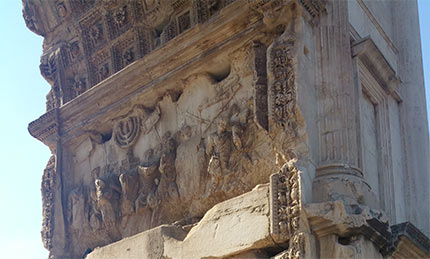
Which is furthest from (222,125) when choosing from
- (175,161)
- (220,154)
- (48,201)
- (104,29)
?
(48,201)

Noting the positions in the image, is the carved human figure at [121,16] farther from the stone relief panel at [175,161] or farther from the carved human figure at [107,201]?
the carved human figure at [107,201]

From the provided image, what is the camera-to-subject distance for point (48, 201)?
1202 centimetres

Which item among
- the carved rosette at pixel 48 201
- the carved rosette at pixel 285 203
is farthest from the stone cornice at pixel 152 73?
the carved rosette at pixel 285 203

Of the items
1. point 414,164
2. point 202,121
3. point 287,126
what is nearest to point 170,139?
point 202,121

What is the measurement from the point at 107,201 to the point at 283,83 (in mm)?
2932

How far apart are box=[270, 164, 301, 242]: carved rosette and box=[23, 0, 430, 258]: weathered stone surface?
0.01 meters

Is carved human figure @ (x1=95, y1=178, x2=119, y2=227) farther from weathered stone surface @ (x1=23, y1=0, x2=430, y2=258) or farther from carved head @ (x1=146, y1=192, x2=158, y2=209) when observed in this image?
carved head @ (x1=146, y1=192, x2=158, y2=209)

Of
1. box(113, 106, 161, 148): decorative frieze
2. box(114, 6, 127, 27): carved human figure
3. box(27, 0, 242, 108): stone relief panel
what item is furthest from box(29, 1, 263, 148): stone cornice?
box(114, 6, 127, 27): carved human figure

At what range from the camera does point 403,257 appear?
9477 millimetres

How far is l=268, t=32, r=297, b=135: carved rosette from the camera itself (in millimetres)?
9242

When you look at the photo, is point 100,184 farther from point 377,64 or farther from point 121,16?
point 377,64

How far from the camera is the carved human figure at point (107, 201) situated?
11.0 metres

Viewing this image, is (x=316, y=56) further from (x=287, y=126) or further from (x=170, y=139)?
(x=170, y=139)

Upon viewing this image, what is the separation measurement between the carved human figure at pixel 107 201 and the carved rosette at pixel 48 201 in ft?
3.47
